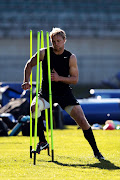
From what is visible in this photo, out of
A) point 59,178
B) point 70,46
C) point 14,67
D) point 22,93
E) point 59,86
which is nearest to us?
point 59,178

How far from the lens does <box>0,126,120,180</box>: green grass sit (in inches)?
237

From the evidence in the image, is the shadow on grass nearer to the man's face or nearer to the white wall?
the man's face

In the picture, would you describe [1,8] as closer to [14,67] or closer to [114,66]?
[14,67]

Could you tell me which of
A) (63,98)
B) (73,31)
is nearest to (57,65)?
(63,98)

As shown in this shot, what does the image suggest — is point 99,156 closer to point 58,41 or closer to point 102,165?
point 102,165

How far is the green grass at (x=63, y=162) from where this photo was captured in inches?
237

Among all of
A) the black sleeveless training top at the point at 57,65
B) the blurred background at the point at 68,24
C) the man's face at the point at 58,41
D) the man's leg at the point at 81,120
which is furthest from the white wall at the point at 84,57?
the man's face at the point at 58,41

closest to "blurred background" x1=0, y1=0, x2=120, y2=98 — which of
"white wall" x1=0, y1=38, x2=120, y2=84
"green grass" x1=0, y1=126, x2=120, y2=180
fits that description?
"white wall" x1=0, y1=38, x2=120, y2=84

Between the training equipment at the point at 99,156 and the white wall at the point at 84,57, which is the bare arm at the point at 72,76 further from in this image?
the white wall at the point at 84,57

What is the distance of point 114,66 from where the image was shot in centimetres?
A: 3669

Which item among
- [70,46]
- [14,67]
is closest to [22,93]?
[14,67]

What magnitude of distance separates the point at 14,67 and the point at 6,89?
20959 millimetres

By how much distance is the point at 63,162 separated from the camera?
7035 millimetres

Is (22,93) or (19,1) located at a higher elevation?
(19,1)
